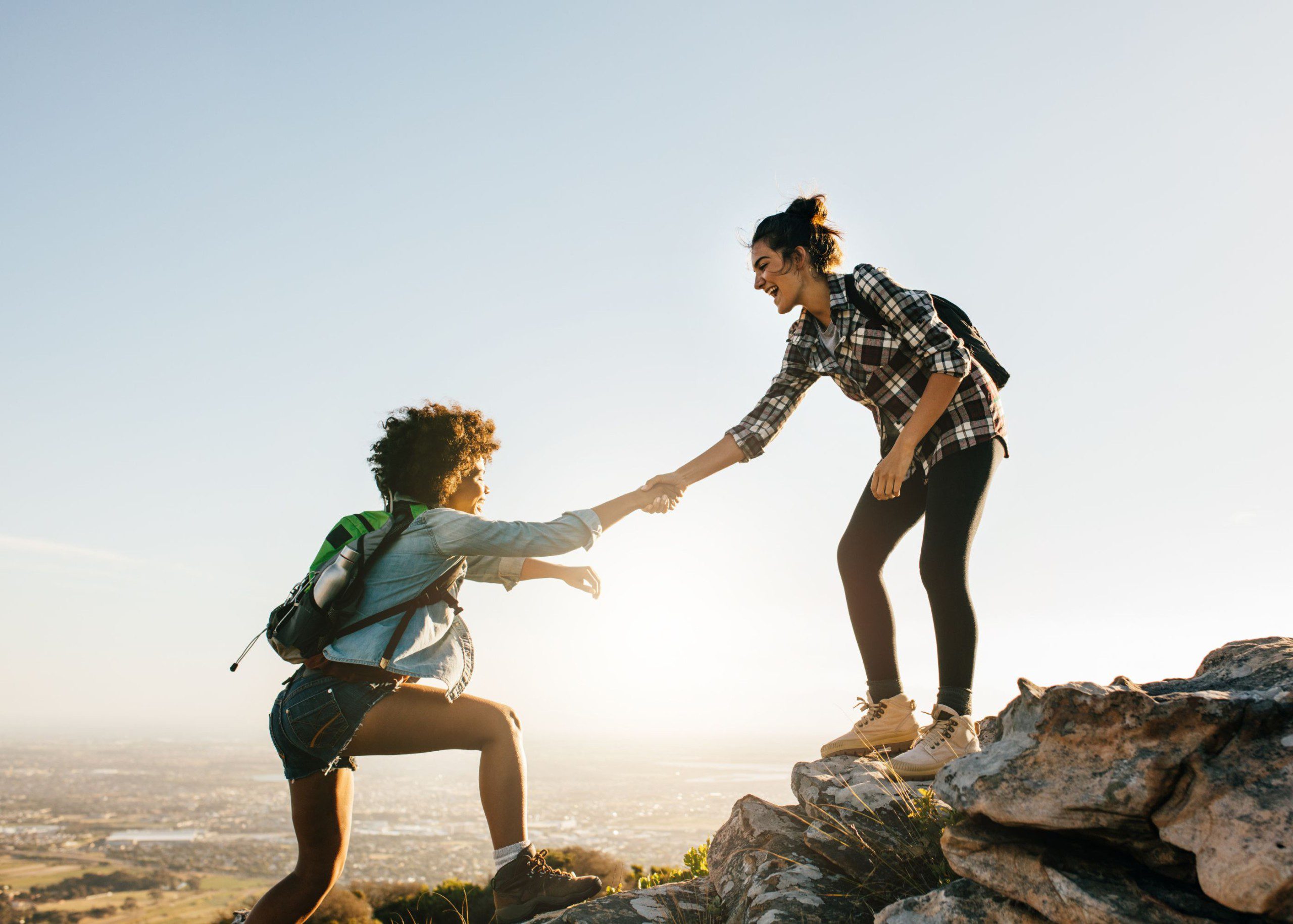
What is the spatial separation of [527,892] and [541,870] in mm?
131

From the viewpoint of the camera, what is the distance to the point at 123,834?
69188mm

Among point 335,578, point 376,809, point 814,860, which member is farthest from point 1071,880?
point 376,809

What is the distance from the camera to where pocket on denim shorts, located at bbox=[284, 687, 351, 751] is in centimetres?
339

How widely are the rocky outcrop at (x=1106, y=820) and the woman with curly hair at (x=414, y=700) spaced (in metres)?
1.21

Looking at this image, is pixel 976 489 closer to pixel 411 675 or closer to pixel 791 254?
pixel 791 254

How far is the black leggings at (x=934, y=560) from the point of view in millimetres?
3771

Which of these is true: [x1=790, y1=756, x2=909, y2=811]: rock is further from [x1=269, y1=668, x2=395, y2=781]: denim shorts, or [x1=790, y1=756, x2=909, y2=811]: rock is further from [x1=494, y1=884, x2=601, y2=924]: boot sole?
[x1=269, y1=668, x2=395, y2=781]: denim shorts

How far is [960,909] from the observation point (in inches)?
99.3

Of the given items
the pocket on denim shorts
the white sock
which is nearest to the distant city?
the white sock

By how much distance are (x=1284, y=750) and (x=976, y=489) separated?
1972mm

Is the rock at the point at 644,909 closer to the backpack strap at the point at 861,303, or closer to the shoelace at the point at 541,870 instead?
the shoelace at the point at 541,870

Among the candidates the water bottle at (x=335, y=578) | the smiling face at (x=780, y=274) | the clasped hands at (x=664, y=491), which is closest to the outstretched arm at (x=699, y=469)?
the clasped hands at (x=664, y=491)

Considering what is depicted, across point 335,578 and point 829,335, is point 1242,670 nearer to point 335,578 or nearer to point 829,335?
point 829,335

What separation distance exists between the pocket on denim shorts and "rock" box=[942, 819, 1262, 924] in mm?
2650
